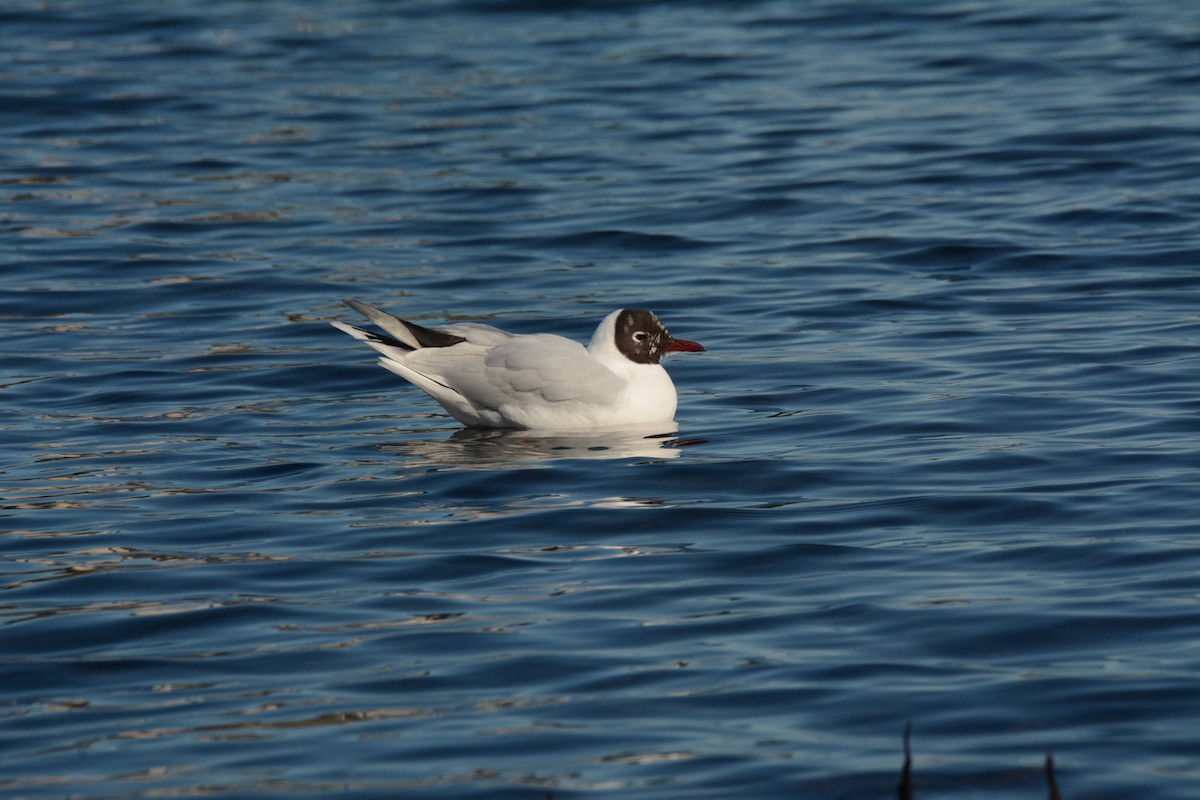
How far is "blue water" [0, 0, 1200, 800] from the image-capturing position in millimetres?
5801

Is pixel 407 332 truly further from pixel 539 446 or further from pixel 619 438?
→ pixel 619 438

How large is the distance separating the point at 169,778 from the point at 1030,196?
11.6 m

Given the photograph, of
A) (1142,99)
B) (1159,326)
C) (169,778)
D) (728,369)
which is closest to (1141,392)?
(1159,326)

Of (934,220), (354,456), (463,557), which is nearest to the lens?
(463,557)

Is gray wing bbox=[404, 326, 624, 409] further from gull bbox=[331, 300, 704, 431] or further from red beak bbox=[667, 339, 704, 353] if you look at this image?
red beak bbox=[667, 339, 704, 353]

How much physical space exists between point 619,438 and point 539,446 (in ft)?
1.42

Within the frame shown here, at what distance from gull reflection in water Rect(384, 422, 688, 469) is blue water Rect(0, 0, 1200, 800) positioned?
5 centimetres

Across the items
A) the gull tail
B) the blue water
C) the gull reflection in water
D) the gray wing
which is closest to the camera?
the blue water

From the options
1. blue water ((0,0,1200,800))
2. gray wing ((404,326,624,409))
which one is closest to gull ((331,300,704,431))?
gray wing ((404,326,624,409))

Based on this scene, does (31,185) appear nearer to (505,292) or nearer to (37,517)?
(505,292)

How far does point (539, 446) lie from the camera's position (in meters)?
9.92

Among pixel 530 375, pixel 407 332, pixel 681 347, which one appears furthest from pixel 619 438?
pixel 407 332

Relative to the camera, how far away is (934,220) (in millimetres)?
15094

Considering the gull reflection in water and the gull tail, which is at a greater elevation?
the gull tail
